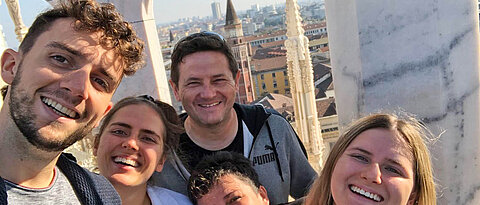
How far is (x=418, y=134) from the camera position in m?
1.38

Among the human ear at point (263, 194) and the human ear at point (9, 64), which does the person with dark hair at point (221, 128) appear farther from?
the human ear at point (9, 64)

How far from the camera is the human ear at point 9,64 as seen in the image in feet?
3.41

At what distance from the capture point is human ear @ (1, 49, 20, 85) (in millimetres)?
1038

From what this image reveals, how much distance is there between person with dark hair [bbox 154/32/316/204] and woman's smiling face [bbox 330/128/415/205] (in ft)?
1.20

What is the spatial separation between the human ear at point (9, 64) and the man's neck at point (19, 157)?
81 mm

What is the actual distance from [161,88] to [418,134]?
45.3 inches

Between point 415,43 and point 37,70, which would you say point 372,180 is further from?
point 37,70

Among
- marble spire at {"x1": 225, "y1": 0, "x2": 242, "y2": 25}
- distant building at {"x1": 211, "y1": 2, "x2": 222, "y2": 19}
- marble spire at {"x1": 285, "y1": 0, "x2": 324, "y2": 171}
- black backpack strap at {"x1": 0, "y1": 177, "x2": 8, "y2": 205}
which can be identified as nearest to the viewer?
black backpack strap at {"x1": 0, "y1": 177, "x2": 8, "y2": 205}

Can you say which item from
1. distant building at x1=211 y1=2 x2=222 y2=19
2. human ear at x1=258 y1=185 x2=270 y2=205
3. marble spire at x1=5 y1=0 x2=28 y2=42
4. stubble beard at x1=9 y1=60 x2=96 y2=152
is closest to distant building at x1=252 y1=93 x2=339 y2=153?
marble spire at x1=5 y1=0 x2=28 y2=42

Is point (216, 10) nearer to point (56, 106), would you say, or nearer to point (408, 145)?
point (408, 145)

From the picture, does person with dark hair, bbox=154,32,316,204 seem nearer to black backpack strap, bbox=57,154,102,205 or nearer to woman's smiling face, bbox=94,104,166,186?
woman's smiling face, bbox=94,104,166,186

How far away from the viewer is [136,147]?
4.65 feet

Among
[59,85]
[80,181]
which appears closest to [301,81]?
[80,181]

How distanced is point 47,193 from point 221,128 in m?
0.70
